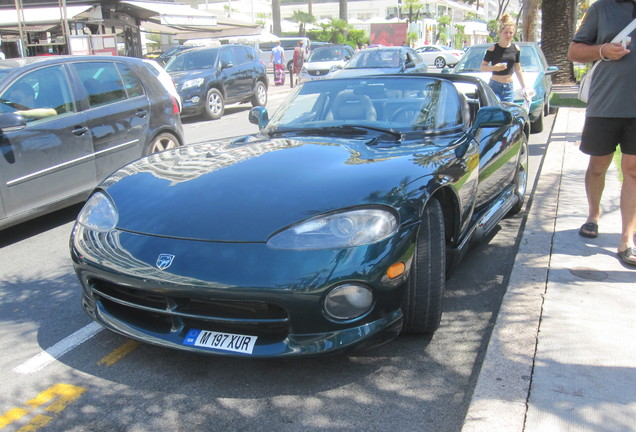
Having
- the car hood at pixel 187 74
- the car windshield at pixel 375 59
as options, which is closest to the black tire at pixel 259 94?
the car hood at pixel 187 74

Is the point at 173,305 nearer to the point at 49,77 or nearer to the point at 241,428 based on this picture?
the point at 241,428

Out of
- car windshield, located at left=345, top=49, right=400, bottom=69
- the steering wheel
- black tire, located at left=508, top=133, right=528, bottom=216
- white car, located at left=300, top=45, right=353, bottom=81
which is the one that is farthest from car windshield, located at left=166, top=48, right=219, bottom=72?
the steering wheel

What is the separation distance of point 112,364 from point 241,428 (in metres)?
0.89

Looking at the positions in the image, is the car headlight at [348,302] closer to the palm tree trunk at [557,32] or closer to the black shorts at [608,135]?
the black shorts at [608,135]

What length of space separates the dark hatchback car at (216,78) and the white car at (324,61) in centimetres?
472

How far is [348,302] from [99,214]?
4.73 ft

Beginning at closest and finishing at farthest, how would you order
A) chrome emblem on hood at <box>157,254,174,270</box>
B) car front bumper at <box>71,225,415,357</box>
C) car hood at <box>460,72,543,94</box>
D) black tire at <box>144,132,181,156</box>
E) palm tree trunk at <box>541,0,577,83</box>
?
1. car front bumper at <box>71,225,415,357</box>
2. chrome emblem on hood at <box>157,254,174,270</box>
3. black tire at <box>144,132,181,156</box>
4. car hood at <box>460,72,543,94</box>
5. palm tree trunk at <box>541,0,577,83</box>

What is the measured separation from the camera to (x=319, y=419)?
96.9 inches

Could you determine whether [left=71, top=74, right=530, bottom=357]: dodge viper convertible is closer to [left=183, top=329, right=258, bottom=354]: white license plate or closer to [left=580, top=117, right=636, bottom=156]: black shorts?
[left=183, top=329, right=258, bottom=354]: white license plate

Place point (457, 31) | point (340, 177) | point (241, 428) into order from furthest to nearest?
point (457, 31) → point (340, 177) → point (241, 428)

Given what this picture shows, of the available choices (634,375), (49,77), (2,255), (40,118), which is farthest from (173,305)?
(49,77)

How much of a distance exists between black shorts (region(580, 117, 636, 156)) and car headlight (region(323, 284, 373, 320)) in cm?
259

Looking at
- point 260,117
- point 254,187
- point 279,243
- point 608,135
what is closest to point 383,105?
point 260,117

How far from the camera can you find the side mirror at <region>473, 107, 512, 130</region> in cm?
381
